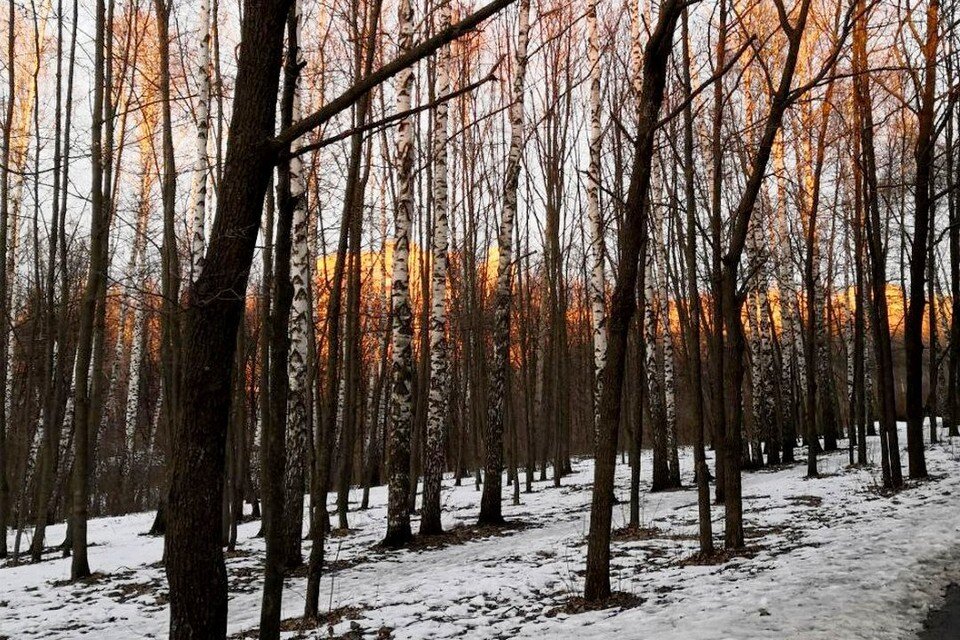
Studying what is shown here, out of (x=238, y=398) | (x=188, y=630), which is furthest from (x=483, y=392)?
(x=188, y=630)

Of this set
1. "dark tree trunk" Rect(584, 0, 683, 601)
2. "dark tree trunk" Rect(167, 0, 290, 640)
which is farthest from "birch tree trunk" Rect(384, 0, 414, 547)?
"dark tree trunk" Rect(167, 0, 290, 640)

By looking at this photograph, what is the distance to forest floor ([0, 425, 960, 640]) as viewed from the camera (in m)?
4.11

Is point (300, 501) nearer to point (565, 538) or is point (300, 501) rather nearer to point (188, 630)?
point (565, 538)

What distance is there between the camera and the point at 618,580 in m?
5.60

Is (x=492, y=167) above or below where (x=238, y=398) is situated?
above

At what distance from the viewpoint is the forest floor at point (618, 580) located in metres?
4.11

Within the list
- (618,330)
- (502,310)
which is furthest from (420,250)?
(618,330)

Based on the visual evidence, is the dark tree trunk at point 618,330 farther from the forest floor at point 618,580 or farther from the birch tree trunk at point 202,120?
the birch tree trunk at point 202,120

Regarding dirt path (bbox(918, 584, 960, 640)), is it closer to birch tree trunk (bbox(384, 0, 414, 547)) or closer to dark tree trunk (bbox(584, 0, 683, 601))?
dark tree trunk (bbox(584, 0, 683, 601))

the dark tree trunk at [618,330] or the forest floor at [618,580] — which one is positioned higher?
the dark tree trunk at [618,330]

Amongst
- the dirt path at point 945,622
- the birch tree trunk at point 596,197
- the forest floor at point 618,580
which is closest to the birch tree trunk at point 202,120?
the forest floor at point 618,580

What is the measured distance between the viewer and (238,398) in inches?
411

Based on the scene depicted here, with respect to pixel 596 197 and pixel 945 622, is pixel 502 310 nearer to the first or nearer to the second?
pixel 596 197

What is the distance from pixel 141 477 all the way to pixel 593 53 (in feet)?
90.3
